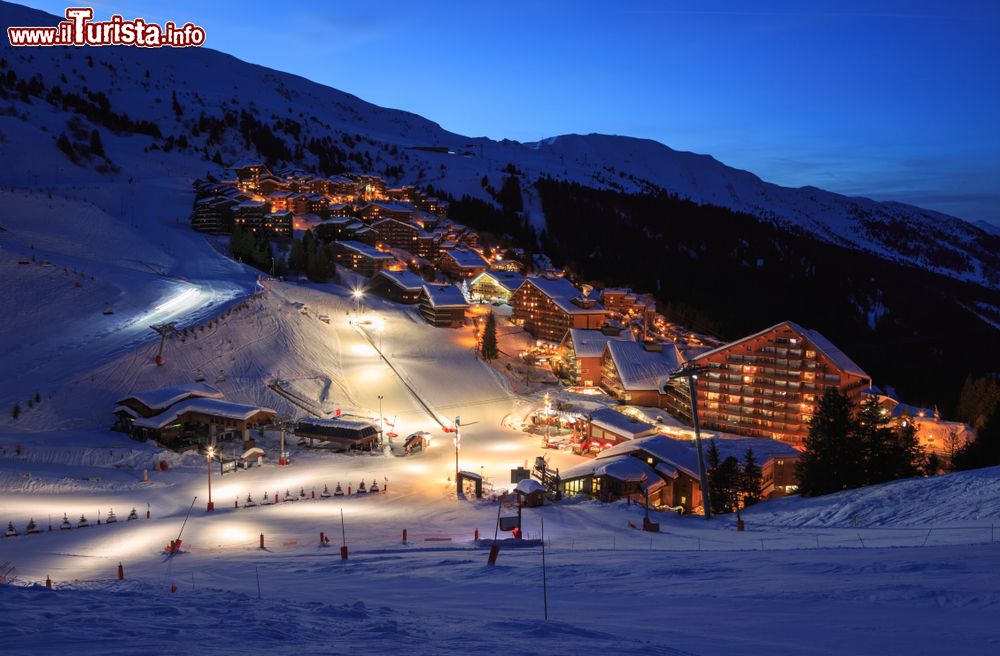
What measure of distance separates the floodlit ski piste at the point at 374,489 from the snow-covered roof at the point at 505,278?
49cm

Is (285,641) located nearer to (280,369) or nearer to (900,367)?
(280,369)

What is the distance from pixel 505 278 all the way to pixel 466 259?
9.71 meters

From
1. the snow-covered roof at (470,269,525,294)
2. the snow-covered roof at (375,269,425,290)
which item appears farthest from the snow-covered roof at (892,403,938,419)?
the snow-covered roof at (375,269,425,290)

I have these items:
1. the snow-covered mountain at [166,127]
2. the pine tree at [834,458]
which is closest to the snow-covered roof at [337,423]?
the pine tree at [834,458]

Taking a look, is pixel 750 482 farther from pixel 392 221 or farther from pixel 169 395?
pixel 392 221

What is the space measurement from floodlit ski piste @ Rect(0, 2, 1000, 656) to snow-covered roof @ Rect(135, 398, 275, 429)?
13 centimetres

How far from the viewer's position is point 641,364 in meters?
50.7

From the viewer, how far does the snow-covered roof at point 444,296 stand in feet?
197

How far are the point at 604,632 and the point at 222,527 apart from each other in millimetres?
15674

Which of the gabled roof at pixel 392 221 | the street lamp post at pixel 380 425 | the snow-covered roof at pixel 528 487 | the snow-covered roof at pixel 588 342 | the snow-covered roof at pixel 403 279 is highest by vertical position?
the gabled roof at pixel 392 221

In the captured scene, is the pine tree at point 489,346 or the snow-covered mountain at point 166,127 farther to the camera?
the snow-covered mountain at point 166,127

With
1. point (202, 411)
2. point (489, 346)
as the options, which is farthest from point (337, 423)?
point (489, 346)

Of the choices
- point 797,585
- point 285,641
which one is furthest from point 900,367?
point 285,641

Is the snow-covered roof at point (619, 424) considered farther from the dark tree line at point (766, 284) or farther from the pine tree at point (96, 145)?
the pine tree at point (96, 145)
